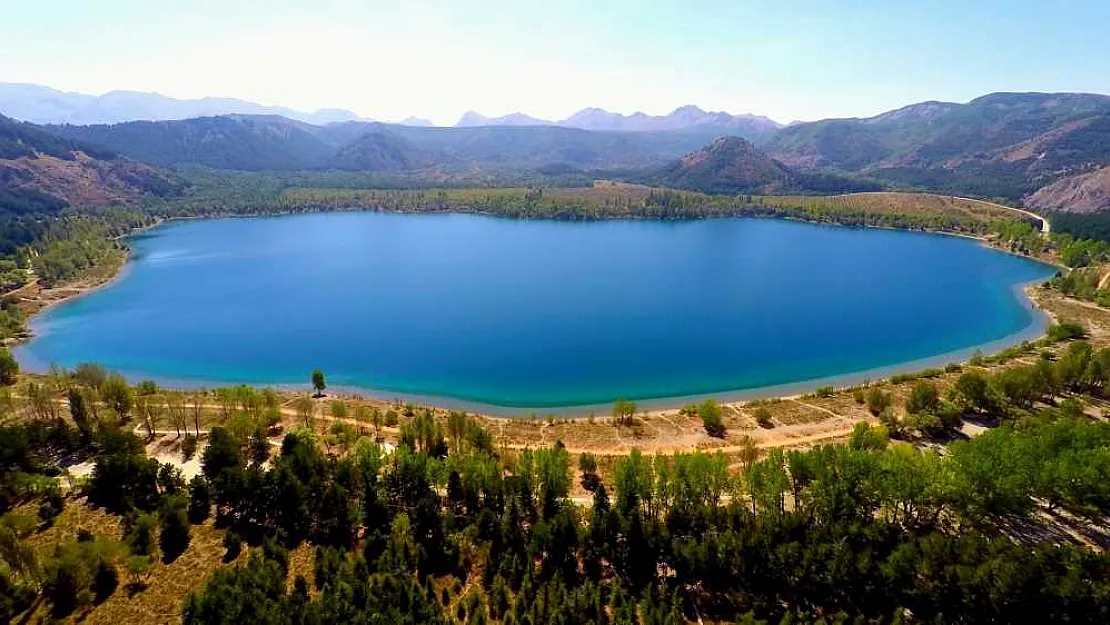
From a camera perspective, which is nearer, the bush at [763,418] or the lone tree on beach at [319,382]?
the bush at [763,418]

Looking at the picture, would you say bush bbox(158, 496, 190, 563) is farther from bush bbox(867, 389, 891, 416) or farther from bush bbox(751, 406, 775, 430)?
bush bbox(867, 389, 891, 416)

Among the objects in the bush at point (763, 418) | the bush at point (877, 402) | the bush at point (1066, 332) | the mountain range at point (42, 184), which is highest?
the mountain range at point (42, 184)

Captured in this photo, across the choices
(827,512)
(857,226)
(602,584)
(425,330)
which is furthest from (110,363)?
(857,226)

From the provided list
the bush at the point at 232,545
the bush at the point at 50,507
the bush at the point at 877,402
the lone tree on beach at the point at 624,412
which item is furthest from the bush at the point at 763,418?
the bush at the point at 50,507

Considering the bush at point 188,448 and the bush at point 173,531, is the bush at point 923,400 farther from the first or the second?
the bush at point 188,448

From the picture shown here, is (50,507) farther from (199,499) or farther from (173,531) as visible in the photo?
(173,531)

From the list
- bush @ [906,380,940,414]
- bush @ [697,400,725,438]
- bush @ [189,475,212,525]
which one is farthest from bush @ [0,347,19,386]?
bush @ [906,380,940,414]

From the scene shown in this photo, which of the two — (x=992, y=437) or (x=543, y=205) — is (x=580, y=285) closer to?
(x=992, y=437)

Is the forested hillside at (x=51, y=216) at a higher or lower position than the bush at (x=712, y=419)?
higher
